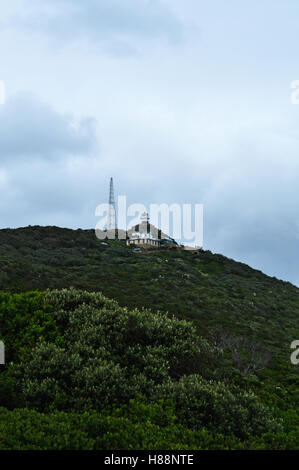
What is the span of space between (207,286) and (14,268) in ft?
81.2

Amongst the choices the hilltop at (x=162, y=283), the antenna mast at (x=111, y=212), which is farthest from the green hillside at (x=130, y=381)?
the antenna mast at (x=111, y=212)

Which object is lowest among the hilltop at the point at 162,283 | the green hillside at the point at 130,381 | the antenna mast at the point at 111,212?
the green hillside at the point at 130,381

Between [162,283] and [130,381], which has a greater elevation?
[162,283]

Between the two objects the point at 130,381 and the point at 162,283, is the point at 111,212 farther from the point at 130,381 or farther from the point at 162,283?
the point at 130,381

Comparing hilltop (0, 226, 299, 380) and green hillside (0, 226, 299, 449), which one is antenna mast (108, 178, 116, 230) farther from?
green hillside (0, 226, 299, 449)

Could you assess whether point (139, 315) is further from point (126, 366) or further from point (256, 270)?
point (256, 270)

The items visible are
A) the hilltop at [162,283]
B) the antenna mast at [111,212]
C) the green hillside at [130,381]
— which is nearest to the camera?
the green hillside at [130,381]

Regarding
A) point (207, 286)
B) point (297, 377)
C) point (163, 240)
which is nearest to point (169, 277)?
point (207, 286)

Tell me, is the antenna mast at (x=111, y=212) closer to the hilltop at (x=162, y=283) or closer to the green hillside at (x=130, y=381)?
the hilltop at (x=162, y=283)

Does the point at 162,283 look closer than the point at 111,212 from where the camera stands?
Yes

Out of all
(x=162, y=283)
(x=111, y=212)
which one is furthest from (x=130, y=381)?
(x=111, y=212)

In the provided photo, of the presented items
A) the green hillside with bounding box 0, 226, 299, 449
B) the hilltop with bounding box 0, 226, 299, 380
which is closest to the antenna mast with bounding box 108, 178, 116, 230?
the hilltop with bounding box 0, 226, 299, 380

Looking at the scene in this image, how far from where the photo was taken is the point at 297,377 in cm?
2122

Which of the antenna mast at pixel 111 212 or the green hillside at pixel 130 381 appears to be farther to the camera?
the antenna mast at pixel 111 212
